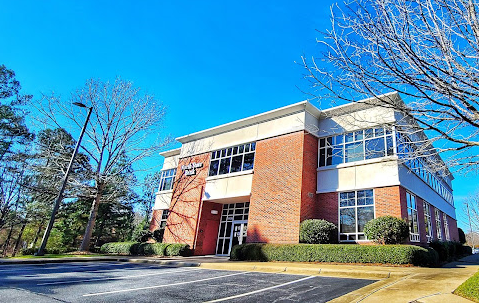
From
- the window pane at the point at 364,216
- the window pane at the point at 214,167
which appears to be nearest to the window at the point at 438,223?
the window pane at the point at 364,216

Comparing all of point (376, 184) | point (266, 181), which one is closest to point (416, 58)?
point (376, 184)

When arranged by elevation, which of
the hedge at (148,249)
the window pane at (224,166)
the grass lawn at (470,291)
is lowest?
the hedge at (148,249)

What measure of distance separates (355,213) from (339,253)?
3.13 metres

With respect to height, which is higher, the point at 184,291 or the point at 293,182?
the point at 293,182

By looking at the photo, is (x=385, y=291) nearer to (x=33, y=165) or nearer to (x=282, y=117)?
(x=282, y=117)

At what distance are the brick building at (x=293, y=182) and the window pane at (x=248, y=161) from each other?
0.07 meters

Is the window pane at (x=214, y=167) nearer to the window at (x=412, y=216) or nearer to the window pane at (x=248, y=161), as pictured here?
the window pane at (x=248, y=161)

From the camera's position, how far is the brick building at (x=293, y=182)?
13719mm

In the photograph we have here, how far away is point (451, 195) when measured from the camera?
2784cm

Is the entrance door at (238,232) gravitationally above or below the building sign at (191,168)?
below

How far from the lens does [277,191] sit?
15.7m

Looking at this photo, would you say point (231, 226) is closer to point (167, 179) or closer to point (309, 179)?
point (309, 179)

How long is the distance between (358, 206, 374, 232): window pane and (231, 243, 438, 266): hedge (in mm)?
2312

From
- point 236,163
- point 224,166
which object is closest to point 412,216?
point 236,163
